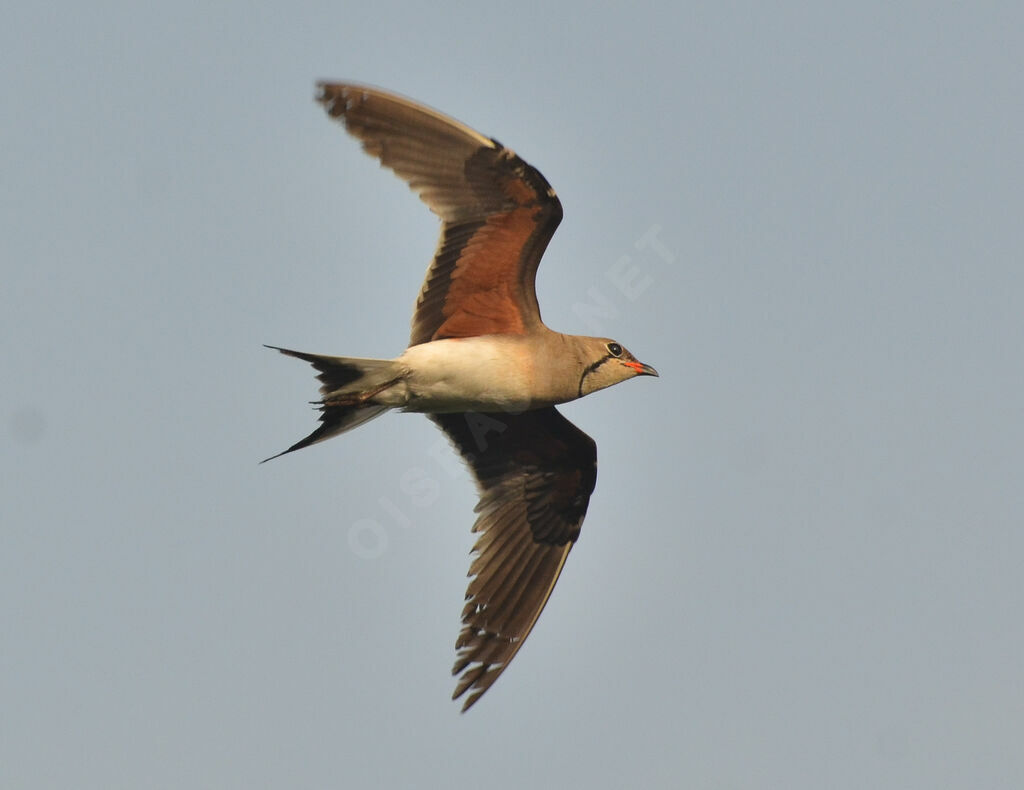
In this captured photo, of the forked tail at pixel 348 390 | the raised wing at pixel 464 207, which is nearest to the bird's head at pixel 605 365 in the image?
the raised wing at pixel 464 207

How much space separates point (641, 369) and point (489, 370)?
5.10 ft

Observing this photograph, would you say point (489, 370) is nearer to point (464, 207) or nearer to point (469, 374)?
point (469, 374)

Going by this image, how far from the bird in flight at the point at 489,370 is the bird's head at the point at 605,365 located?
0.5 inches

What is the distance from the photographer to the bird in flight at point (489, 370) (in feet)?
32.3

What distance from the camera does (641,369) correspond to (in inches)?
444

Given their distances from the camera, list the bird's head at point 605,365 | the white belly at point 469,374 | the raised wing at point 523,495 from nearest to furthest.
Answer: the white belly at point 469,374 < the bird's head at point 605,365 < the raised wing at point 523,495

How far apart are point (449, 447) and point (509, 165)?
111 inches

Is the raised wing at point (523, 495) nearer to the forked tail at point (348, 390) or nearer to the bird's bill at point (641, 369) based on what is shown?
the bird's bill at point (641, 369)

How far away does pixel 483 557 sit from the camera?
37.1 ft

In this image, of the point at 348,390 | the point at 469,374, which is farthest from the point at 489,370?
the point at 348,390

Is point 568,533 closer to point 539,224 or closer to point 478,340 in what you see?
point 478,340

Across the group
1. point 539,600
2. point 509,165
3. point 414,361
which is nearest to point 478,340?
point 414,361

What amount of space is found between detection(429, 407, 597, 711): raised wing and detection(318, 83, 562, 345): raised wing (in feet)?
4.05

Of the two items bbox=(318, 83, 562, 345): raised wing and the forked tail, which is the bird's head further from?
the forked tail
